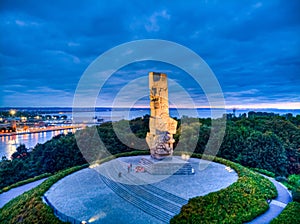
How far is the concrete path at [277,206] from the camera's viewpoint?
10850 mm

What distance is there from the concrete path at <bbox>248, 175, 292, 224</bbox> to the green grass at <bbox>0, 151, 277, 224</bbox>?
0.26m

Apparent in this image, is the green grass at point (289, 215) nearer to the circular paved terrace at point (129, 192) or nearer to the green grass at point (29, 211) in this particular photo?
the circular paved terrace at point (129, 192)

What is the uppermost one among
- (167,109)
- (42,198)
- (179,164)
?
(167,109)

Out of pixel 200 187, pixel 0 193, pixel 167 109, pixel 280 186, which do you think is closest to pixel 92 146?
pixel 0 193

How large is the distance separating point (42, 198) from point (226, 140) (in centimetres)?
2057

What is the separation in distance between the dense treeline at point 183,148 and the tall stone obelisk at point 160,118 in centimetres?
689

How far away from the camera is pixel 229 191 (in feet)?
40.5

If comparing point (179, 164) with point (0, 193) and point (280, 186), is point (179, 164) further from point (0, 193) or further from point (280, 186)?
point (0, 193)

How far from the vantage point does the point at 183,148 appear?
24812 millimetres

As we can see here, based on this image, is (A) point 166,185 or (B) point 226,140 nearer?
(A) point 166,185

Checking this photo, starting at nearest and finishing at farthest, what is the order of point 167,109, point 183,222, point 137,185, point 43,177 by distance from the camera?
point 183,222
point 137,185
point 167,109
point 43,177

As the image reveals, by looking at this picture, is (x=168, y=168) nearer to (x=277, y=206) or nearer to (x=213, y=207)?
(x=213, y=207)

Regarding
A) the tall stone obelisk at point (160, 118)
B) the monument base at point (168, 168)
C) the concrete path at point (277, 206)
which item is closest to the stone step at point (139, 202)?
the monument base at point (168, 168)

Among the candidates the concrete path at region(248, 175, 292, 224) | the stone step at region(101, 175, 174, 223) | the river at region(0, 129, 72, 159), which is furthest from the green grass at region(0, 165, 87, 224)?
the river at region(0, 129, 72, 159)
